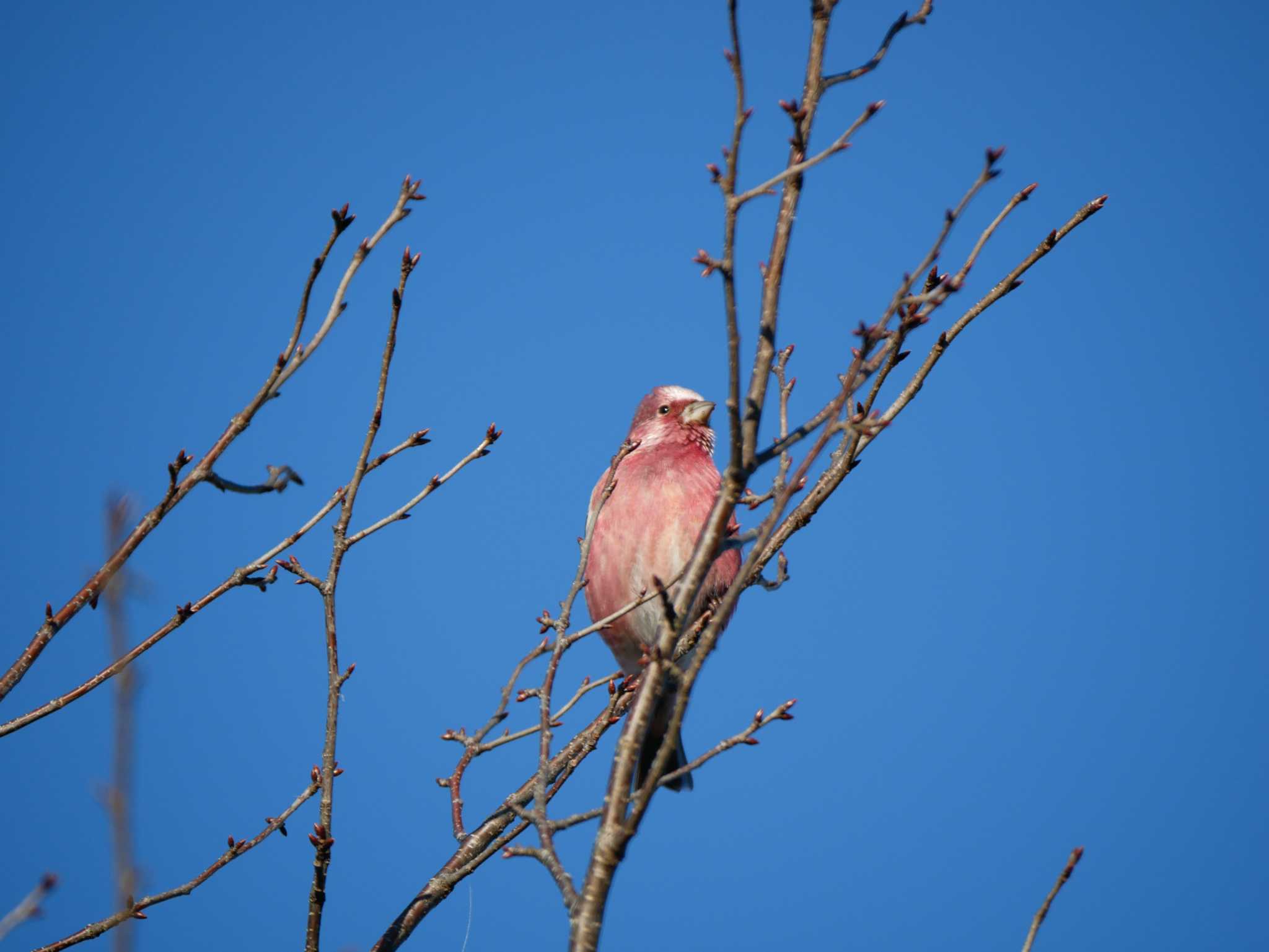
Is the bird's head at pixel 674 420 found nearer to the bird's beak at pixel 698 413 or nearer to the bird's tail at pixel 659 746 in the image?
the bird's beak at pixel 698 413

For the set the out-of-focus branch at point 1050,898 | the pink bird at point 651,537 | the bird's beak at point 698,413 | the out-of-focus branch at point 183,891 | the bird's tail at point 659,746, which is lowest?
the out-of-focus branch at point 1050,898

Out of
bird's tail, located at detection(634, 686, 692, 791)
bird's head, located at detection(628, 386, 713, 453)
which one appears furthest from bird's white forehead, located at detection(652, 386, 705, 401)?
bird's tail, located at detection(634, 686, 692, 791)

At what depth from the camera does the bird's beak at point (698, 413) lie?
24.1ft

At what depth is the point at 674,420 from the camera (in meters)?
7.46

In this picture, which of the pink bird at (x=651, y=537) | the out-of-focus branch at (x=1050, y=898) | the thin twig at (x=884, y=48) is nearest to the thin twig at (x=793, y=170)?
the thin twig at (x=884, y=48)

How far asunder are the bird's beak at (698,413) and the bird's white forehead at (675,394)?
0.11m

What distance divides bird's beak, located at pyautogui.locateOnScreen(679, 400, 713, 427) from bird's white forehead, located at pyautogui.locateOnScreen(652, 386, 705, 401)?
0.11 m

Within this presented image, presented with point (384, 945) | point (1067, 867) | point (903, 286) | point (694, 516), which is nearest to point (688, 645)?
point (694, 516)

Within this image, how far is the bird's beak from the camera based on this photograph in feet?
24.1

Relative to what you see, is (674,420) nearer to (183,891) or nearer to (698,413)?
(698,413)

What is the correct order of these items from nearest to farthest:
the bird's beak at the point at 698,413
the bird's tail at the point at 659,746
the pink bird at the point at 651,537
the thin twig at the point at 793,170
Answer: the thin twig at the point at 793,170
the bird's tail at the point at 659,746
the pink bird at the point at 651,537
the bird's beak at the point at 698,413

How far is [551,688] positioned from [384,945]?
123cm

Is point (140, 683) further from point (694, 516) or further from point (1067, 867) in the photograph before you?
point (694, 516)

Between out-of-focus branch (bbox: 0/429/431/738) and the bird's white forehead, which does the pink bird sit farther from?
out-of-focus branch (bbox: 0/429/431/738)
